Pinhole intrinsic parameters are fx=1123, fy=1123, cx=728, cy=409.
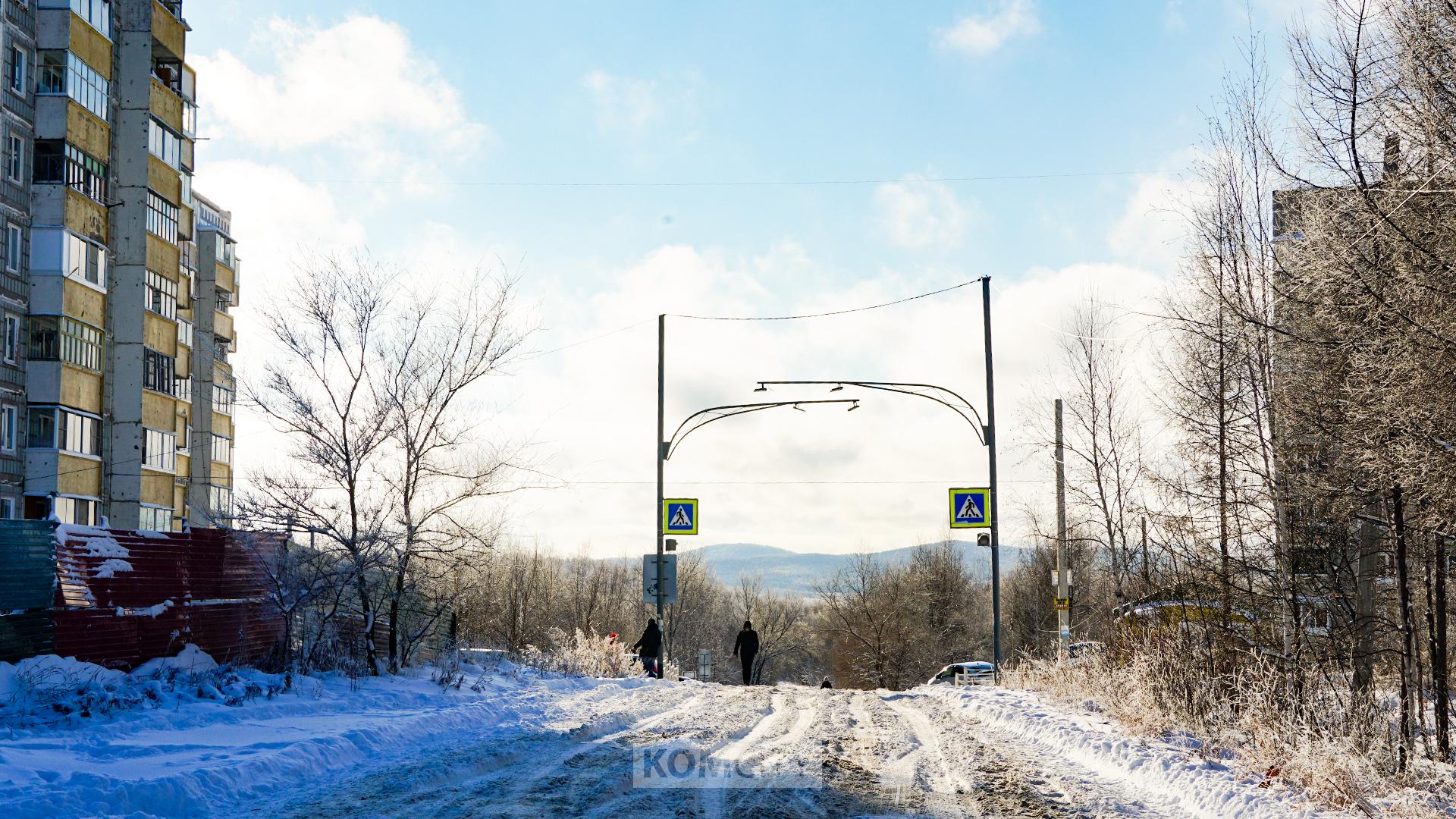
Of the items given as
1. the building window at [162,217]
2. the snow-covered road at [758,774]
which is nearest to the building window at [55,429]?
the building window at [162,217]

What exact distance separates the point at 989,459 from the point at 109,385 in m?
27.8

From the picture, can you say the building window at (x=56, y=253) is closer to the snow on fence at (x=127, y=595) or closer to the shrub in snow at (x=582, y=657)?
the shrub in snow at (x=582, y=657)

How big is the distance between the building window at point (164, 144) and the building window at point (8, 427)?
10.6 m

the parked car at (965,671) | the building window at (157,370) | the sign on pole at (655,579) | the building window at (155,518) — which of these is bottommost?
the parked car at (965,671)

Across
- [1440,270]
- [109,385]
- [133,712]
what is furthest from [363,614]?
[109,385]

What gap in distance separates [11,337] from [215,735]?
84.9 feet

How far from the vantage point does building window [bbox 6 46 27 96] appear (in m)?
31.4

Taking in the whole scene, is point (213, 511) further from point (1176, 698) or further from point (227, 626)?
point (1176, 698)

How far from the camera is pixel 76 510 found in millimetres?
32844

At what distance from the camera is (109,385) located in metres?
35.6

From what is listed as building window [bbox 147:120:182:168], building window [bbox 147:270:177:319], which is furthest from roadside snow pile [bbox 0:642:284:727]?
building window [bbox 147:120:182:168]

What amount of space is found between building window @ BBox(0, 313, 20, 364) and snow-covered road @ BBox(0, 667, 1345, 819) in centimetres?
2262

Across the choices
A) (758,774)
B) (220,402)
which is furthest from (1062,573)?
(220,402)

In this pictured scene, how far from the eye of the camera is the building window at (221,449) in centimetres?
5006
